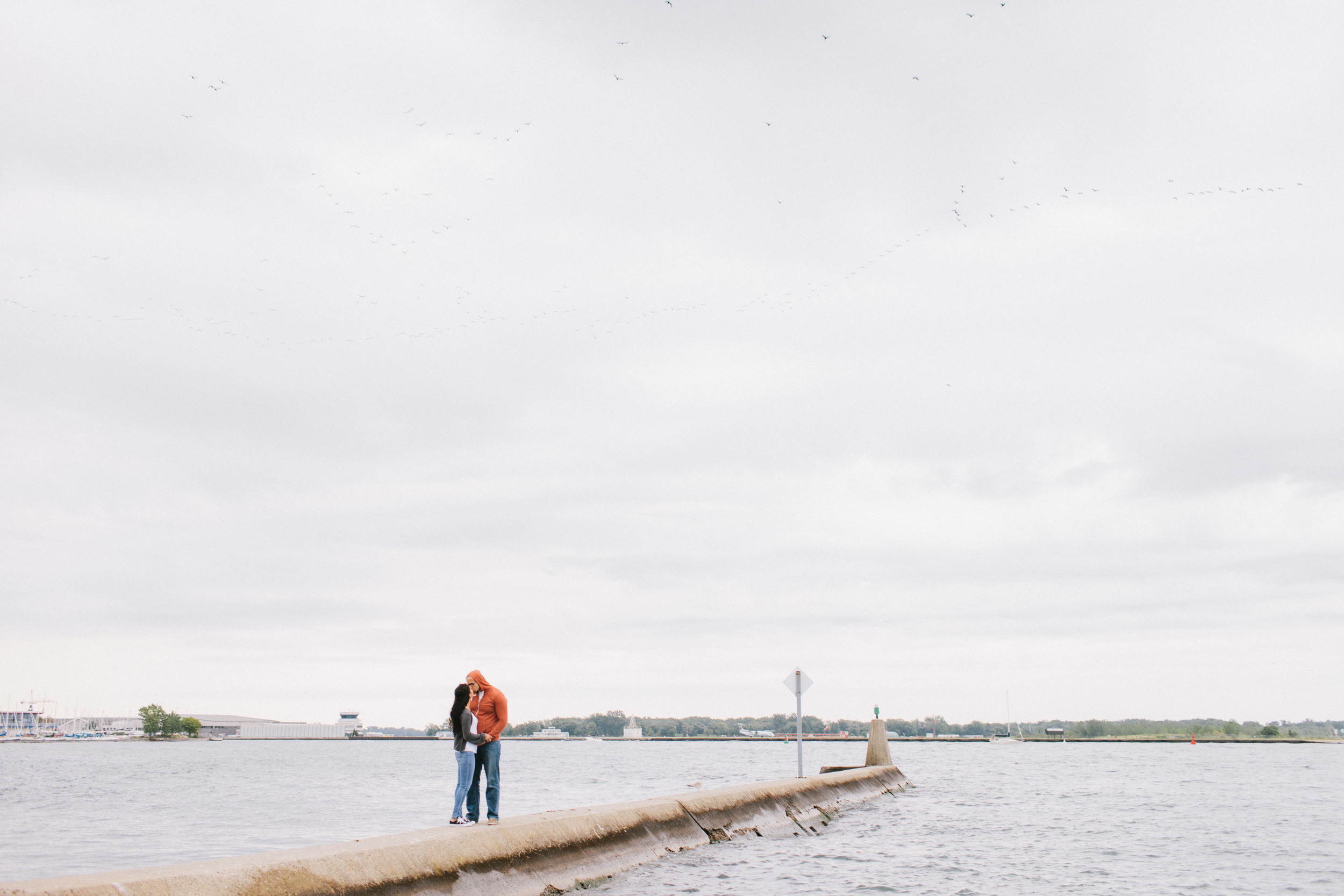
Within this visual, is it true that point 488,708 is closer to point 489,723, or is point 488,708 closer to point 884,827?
point 489,723

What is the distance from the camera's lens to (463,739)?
592 inches

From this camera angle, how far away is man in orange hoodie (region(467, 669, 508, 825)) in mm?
15180

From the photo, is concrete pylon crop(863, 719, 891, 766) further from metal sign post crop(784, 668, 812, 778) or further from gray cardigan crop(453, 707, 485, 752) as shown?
gray cardigan crop(453, 707, 485, 752)

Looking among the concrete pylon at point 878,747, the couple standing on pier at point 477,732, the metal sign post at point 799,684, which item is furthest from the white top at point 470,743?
the concrete pylon at point 878,747

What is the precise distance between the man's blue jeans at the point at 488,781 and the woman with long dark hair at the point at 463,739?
0.46 ft

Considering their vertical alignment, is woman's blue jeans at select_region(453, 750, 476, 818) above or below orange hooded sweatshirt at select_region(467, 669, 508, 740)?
below

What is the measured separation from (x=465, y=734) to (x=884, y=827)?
55.9 feet

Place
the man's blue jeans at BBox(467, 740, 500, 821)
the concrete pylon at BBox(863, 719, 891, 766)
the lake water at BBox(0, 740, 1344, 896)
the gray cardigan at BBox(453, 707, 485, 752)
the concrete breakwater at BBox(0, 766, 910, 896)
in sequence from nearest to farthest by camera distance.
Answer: the concrete breakwater at BBox(0, 766, 910, 896) → the gray cardigan at BBox(453, 707, 485, 752) → the man's blue jeans at BBox(467, 740, 500, 821) → the lake water at BBox(0, 740, 1344, 896) → the concrete pylon at BBox(863, 719, 891, 766)

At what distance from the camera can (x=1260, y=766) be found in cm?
10350

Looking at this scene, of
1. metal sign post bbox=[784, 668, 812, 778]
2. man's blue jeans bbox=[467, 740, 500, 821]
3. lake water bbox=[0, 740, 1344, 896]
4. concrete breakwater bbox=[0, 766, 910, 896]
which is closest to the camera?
concrete breakwater bbox=[0, 766, 910, 896]

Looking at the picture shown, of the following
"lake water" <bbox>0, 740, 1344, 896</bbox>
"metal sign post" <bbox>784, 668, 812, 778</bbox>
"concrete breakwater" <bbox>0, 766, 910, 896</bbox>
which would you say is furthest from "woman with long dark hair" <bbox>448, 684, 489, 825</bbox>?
"metal sign post" <bbox>784, 668, 812, 778</bbox>

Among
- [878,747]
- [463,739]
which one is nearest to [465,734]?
[463,739]

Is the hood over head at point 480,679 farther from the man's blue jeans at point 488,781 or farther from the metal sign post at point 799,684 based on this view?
the metal sign post at point 799,684

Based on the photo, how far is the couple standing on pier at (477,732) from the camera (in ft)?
49.4
